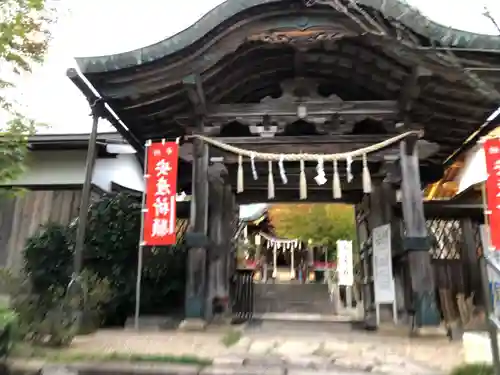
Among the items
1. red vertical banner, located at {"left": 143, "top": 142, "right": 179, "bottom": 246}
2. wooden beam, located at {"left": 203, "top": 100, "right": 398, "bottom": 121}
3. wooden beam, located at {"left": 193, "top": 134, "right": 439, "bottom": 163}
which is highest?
wooden beam, located at {"left": 203, "top": 100, "right": 398, "bottom": 121}

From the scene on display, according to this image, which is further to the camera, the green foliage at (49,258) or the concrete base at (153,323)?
the green foliage at (49,258)

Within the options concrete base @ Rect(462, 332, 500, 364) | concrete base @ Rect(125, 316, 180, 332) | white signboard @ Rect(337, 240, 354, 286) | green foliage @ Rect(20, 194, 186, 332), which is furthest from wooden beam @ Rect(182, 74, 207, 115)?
white signboard @ Rect(337, 240, 354, 286)

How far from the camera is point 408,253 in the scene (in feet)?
24.1

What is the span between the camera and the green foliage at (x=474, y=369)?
3781 mm

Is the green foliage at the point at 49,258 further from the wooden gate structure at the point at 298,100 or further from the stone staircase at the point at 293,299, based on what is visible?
the stone staircase at the point at 293,299

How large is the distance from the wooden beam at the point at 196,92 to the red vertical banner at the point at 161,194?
752 mm

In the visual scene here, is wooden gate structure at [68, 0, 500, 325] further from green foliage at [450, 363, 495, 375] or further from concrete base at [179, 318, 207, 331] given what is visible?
green foliage at [450, 363, 495, 375]

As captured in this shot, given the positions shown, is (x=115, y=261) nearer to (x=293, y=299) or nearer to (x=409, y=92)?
(x=409, y=92)

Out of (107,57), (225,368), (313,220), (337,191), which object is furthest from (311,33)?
(313,220)

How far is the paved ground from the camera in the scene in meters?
4.31

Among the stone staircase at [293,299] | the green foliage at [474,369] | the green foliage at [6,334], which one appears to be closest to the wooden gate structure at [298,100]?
the green foliage at [474,369]

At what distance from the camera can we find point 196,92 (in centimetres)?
747

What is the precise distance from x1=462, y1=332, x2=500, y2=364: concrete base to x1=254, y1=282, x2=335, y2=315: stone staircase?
1266 cm

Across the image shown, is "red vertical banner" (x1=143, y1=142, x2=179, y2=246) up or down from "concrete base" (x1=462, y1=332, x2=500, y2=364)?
up
